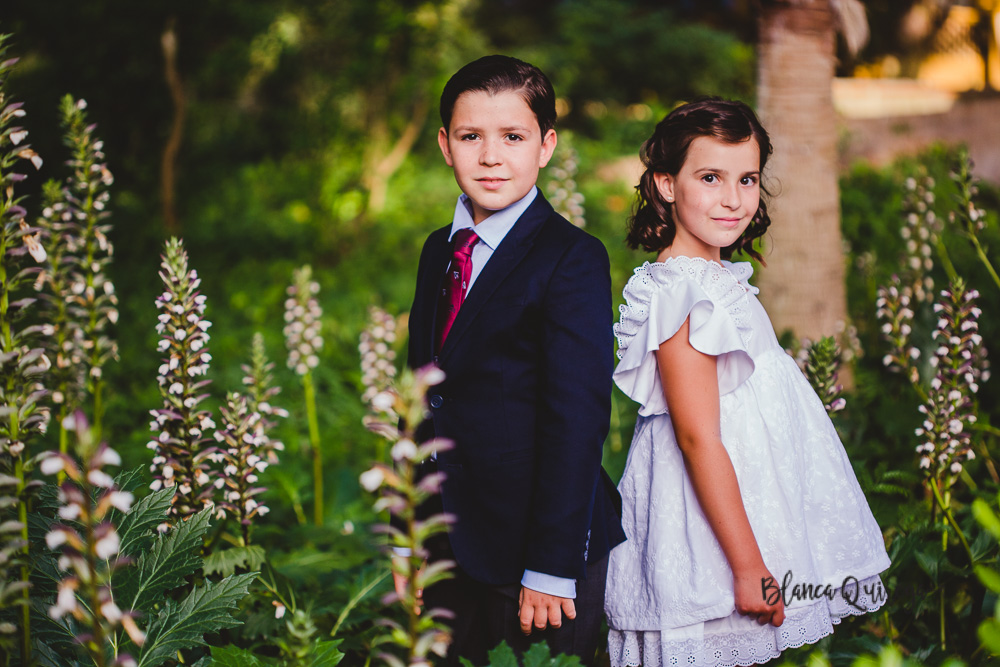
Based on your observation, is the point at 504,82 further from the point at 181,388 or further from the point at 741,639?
the point at 741,639

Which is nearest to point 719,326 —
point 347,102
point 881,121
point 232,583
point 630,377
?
point 630,377

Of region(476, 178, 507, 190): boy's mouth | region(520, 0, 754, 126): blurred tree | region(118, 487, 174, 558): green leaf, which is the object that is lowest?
region(118, 487, 174, 558): green leaf

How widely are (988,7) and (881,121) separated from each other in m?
4.17

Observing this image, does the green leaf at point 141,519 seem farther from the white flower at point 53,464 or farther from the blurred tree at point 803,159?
the blurred tree at point 803,159

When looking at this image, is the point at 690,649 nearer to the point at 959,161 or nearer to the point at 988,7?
the point at 959,161

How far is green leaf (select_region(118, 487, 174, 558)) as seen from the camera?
6.14 feet

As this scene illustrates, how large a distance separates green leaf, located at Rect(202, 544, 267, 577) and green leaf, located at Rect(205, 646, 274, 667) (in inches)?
15.6

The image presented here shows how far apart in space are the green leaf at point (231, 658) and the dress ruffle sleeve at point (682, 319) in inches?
44.8

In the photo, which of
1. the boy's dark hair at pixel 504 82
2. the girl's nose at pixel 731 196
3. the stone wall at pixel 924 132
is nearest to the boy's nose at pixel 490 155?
the boy's dark hair at pixel 504 82

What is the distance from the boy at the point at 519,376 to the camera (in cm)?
184

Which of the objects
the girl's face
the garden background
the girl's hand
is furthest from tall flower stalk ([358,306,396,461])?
the girl's hand

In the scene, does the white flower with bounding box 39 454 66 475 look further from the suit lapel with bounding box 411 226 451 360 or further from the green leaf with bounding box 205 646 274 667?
the suit lapel with bounding box 411 226 451 360

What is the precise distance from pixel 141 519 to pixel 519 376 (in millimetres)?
1012

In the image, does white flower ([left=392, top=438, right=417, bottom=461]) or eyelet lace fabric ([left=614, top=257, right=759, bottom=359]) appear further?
eyelet lace fabric ([left=614, top=257, right=759, bottom=359])
